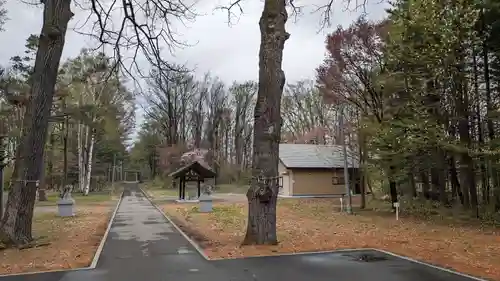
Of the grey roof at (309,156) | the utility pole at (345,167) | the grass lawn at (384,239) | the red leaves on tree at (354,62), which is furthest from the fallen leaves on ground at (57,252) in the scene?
the grey roof at (309,156)

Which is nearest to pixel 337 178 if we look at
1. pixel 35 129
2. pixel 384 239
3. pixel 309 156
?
pixel 309 156

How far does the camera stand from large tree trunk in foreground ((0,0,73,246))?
462 inches

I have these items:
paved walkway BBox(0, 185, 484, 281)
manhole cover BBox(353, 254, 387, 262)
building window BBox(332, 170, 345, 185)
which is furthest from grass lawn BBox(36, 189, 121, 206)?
manhole cover BBox(353, 254, 387, 262)

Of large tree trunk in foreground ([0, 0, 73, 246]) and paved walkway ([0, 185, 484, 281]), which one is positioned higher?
large tree trunk in foreground ([0, 0, 73, 246])

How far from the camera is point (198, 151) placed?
60.0 metres

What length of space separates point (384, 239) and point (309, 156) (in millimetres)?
29087

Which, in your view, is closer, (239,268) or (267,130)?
(239,268)

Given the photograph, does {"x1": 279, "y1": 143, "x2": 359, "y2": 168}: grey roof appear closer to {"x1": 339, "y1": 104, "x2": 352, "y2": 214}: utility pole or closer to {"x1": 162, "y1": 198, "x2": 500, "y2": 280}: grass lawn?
{"x1": 339, "y1": 104, "x2": 352, "y2": 214}: utility pole

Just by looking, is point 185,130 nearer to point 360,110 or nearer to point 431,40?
point 360,110

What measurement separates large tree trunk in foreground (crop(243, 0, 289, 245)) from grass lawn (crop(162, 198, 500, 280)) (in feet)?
2.12

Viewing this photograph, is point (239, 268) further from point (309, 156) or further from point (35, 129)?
point (309, 156)

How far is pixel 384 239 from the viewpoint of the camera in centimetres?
1267

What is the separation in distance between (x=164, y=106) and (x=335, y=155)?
31847 millimetres

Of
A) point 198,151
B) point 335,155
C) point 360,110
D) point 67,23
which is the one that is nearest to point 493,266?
point 67,23
